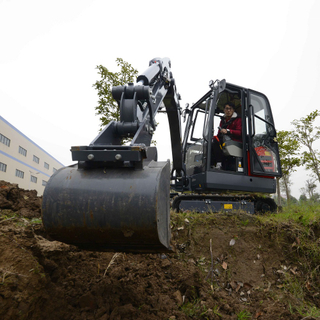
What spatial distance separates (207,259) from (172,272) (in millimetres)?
746

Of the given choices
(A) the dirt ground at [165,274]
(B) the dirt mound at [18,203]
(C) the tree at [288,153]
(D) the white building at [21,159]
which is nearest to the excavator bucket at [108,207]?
(A) the dirt ground at [165,274]

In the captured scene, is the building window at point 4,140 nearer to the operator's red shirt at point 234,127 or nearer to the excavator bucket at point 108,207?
the operator's red shirt at point 234,127

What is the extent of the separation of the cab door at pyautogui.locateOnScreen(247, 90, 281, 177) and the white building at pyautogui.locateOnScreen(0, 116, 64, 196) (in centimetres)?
2607

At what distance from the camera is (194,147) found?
6535 millimetres

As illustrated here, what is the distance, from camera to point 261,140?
234 inches

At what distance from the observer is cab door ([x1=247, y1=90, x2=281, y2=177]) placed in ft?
18.8

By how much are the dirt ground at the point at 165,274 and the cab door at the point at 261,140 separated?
1626 millimetres

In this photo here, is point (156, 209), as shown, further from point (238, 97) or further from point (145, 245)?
point (238, 97)

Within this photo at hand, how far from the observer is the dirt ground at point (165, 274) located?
2.41m

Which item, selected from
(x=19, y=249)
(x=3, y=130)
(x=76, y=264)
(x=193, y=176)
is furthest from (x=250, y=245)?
(x=3, y=130)

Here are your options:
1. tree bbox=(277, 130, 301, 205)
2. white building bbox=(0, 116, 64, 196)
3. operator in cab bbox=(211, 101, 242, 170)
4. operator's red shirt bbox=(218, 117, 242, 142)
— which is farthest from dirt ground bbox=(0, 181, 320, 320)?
white building bbox=(0, 116, 64, 196)

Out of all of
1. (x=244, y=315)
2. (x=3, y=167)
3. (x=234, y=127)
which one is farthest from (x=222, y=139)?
(x=3, y=167)

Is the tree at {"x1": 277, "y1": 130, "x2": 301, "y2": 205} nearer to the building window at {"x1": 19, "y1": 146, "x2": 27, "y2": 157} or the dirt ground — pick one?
the dirt ground

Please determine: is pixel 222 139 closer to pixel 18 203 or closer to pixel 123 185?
pixel 18 203
